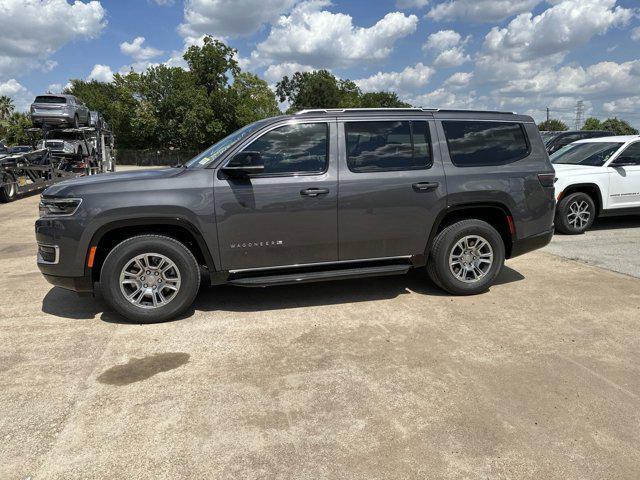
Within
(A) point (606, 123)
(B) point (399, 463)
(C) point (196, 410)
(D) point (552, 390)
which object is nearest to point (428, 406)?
(B) point (399, 463)

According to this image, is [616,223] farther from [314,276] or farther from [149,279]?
[149,279]

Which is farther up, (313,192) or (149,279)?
(313,192)

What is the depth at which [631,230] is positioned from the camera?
891cm

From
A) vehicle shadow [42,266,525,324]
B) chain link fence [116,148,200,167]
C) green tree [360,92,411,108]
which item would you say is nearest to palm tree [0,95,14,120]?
chain link fence [116,148,200,167]

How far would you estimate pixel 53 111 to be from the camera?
1750 cm

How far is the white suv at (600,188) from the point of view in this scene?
8445 mm

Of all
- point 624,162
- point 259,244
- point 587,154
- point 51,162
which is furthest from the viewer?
point 51,162

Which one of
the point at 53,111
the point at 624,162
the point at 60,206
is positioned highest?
A: the point at 53,111

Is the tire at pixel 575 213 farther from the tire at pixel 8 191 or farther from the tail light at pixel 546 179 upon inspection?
the tire at pixel 8 191

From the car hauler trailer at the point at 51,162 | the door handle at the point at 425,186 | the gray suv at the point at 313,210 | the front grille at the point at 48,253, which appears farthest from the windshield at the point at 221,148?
the car hauler trailer at the point at 51,162

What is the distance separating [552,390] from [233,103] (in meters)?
48.1

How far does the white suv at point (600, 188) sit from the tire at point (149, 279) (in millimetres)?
6960

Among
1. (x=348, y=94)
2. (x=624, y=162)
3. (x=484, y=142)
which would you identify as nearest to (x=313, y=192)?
(x=484, y=142)

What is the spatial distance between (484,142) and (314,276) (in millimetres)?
2391
